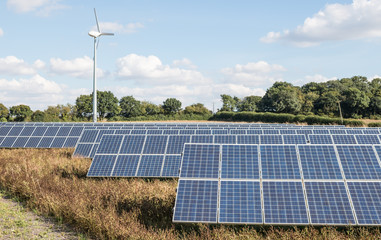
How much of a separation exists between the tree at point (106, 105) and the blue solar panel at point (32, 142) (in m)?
87.5

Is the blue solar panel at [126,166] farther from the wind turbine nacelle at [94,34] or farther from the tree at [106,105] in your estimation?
the tree at [106,105]

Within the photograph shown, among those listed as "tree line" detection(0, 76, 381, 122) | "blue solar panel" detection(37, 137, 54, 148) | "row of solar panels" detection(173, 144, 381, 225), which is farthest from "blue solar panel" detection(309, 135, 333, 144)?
"tree line" detection(0, 76, 381, 122)

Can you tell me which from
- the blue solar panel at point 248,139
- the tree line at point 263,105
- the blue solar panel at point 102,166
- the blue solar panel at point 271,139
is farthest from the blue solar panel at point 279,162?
the tree line at point 263,105

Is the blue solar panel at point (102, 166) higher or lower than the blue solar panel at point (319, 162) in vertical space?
lower

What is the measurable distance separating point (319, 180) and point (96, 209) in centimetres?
698

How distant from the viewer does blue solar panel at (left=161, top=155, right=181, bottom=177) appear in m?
14.7

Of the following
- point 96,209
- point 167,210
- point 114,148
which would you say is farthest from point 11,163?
point 167,210

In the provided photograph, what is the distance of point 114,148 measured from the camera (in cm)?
1627

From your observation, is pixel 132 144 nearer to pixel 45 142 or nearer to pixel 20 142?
pixel 45 142

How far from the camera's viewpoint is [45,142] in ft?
85.8

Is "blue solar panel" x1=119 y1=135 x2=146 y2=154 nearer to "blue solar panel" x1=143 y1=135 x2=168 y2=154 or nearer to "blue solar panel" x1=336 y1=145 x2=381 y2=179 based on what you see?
"blue solar panel" x1=143 y1=135 x2=168 y2=154

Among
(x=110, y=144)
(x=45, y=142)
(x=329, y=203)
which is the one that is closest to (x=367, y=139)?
(x=329, y=203)

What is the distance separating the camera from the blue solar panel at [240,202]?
841 cm

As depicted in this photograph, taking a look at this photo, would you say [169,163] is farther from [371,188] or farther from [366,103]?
[366,103]
